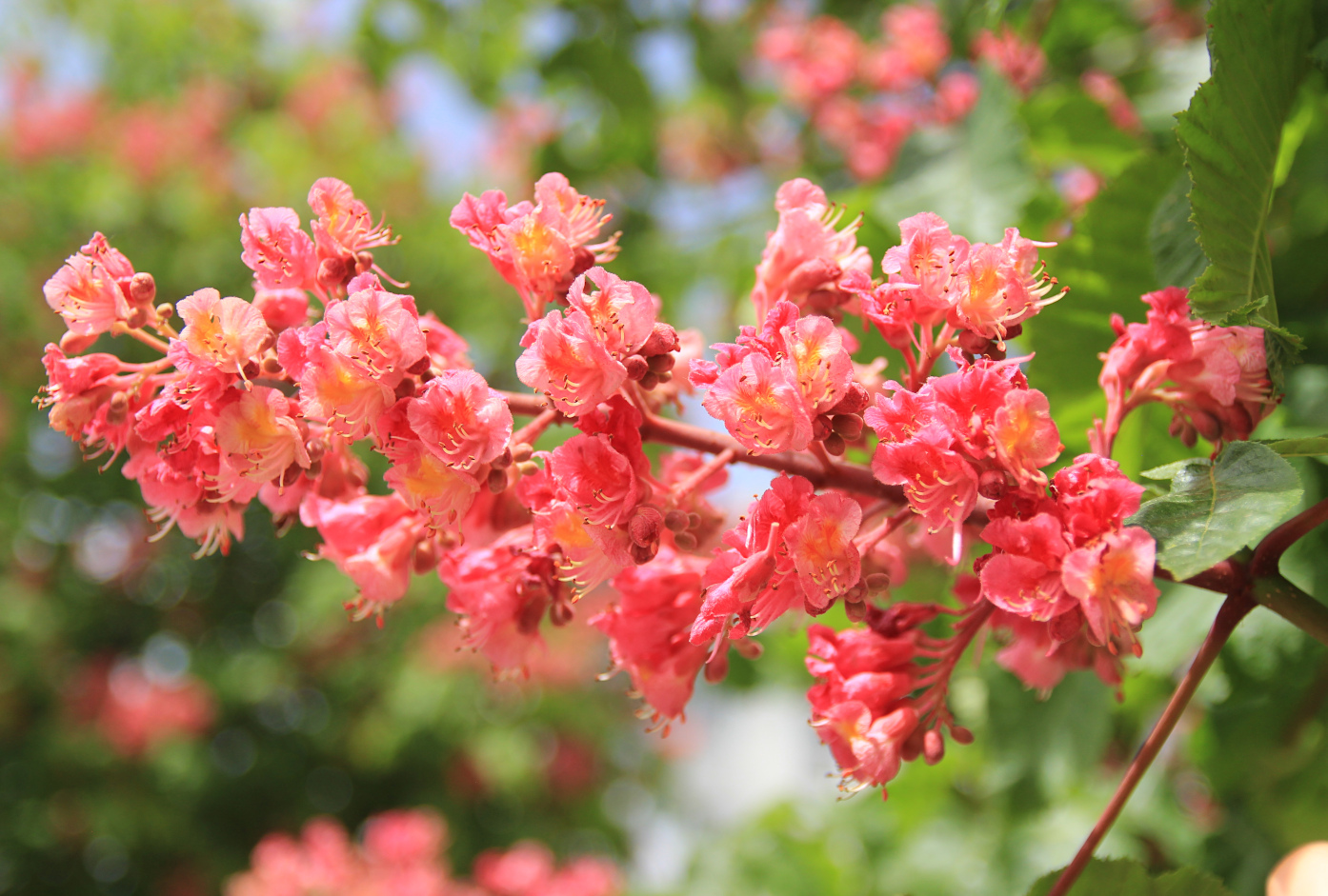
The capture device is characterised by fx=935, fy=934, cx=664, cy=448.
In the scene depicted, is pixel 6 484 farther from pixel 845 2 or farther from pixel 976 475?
A: pixel 976 475

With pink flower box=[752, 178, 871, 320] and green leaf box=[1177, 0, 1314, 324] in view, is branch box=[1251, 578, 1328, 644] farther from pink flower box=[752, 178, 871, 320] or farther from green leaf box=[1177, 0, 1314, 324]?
pink flower box=[752, 178, 871, 320]

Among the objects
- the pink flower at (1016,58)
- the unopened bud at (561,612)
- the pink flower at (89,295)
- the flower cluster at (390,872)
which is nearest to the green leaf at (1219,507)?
the unopened bud at (561,612)

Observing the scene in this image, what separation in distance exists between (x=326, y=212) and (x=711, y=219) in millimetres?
2284

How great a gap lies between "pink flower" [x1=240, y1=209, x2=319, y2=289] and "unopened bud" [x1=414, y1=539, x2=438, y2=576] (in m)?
0.27

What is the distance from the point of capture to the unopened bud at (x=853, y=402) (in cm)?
73

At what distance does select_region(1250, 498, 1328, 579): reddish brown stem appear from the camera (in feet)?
2.42

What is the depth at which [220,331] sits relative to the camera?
78cm

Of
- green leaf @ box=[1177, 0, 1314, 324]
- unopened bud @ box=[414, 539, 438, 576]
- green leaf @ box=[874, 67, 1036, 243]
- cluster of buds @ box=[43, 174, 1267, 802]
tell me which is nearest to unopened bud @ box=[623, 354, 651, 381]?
cluster of buds @ box=[43, 174, 1267, 802]

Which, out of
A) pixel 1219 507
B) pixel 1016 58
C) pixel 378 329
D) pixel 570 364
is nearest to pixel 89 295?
pixel 378 329

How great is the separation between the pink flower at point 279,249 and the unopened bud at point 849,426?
1.61 ft

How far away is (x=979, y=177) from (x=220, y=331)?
48.8 inches

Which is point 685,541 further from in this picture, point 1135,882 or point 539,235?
point 1135,882

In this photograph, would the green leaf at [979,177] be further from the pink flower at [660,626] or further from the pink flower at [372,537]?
the pink flower at [372,537]

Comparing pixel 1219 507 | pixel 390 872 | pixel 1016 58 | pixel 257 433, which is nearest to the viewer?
pixel 1219 507
